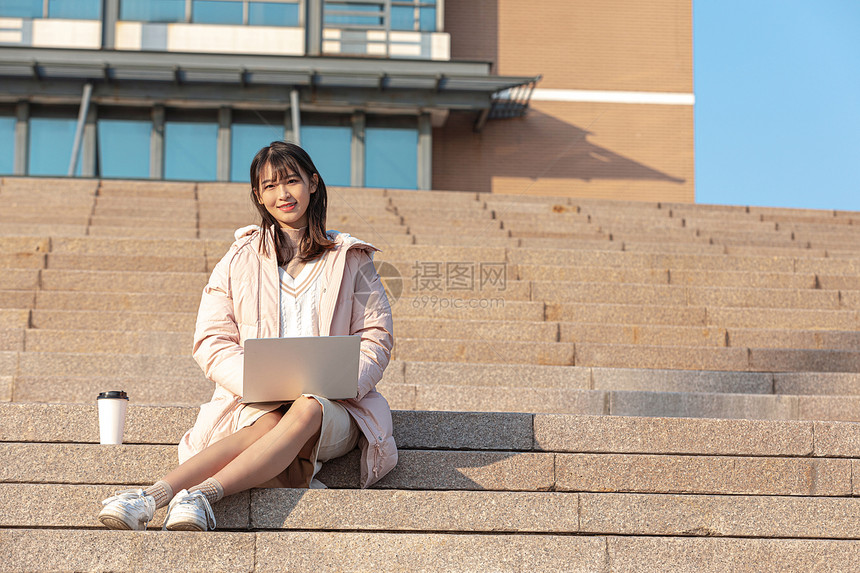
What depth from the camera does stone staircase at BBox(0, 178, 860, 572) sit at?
3.20m

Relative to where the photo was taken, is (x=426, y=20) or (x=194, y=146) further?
(x=426, y=20)

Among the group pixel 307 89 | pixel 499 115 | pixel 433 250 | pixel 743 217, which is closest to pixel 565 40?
pixel 499 115

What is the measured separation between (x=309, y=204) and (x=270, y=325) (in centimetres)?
54

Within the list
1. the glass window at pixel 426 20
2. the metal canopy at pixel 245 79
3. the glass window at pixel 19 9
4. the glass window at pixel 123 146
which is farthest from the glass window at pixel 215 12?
the glass window at pixel 426 20

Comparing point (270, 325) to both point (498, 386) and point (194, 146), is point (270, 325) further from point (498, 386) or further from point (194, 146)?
point (194, 146)

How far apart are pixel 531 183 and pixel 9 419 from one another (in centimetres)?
1420

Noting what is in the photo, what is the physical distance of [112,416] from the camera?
11.9 feet

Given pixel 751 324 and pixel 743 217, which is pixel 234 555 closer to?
pixel 751 324

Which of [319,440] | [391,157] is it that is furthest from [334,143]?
[319,440]

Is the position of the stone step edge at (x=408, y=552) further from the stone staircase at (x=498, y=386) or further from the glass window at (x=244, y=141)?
the glass window at (x=244, y=141)

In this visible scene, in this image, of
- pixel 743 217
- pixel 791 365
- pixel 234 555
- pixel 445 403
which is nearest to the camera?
pixel 234 555

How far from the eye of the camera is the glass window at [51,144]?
1556cm

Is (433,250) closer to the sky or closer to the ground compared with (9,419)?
closer to the sky

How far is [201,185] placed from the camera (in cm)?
1057
